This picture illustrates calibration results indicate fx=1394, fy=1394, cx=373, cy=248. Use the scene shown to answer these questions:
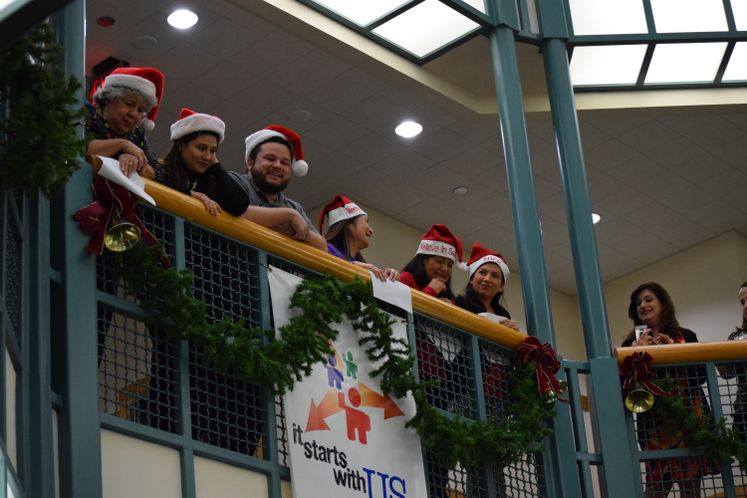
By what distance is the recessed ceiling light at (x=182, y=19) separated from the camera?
40.1ft

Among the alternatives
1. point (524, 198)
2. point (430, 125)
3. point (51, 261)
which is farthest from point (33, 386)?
point (430, 125)

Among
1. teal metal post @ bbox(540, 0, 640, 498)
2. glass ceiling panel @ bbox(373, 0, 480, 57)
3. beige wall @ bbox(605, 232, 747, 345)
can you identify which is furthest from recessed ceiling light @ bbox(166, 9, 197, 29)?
beige wall @ bbox(605, 232, 747, 345)

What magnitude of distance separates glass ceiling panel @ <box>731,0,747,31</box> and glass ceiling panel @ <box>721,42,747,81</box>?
0.36 m

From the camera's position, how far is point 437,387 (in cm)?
789

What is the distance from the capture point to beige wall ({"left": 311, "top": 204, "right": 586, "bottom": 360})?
1628 cm

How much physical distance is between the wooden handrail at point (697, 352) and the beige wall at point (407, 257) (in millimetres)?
6708

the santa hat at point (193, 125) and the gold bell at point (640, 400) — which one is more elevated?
the santa hat at point (193, 125)

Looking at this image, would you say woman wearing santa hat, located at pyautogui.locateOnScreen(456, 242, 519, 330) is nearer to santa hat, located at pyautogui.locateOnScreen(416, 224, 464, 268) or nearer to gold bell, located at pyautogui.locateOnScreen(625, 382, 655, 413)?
santa hat, located at pyautogui.locateOnScreen(416, 224, 464, 268)

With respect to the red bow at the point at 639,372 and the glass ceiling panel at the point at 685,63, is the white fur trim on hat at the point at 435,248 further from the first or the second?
the glass ceiling panel at the point at 685,63

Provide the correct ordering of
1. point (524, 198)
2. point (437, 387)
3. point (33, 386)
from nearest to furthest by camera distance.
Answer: point (33, 386)
point (437, 387)
point (524, 198)

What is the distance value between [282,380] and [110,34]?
6579 millimetres

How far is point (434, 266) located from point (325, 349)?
184cm

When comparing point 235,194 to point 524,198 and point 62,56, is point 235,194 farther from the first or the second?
point 524,198

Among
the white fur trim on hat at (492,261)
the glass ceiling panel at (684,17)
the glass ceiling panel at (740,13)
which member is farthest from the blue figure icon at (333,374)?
the glass ceiling panel at (740,13)
